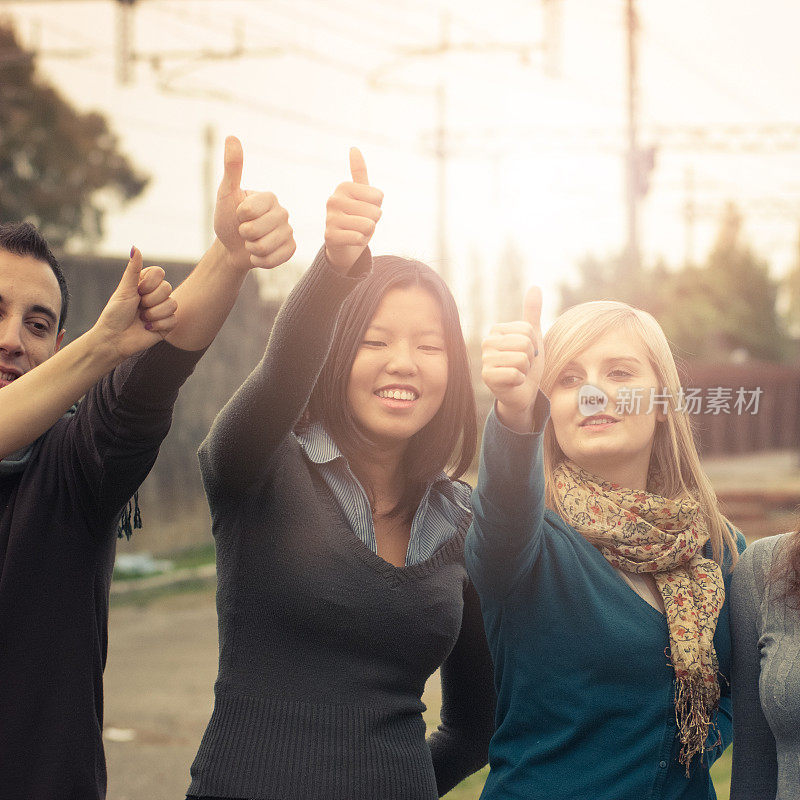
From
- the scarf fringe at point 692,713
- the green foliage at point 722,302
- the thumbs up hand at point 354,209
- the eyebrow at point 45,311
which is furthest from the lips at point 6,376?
the green foliage at point 722,302

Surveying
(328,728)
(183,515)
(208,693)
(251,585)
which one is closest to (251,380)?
(251,585)

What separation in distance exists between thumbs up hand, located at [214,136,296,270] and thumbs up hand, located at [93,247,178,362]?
0.15 meters

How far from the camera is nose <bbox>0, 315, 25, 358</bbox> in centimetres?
184

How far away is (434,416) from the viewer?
2225 millimetres

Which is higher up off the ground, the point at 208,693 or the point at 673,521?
the point at 673,521

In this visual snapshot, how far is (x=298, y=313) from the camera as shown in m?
1.76

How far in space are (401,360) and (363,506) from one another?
28 cm

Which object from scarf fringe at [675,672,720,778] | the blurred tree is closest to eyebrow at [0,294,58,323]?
scarf fringe at [675,672,720,778]

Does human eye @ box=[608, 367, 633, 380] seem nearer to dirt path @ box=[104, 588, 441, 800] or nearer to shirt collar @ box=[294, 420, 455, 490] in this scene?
shirt collar @ box=[294, 420, 455, 490]

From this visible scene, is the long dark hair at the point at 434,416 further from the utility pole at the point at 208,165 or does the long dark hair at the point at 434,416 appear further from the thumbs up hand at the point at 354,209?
the utility pole at the point at 208,165

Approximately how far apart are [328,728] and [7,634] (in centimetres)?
55

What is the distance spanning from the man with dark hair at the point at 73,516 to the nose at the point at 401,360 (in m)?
0.37

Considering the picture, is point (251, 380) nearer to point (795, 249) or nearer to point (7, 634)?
point (7, 634)

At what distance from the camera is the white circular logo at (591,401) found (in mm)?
1991
